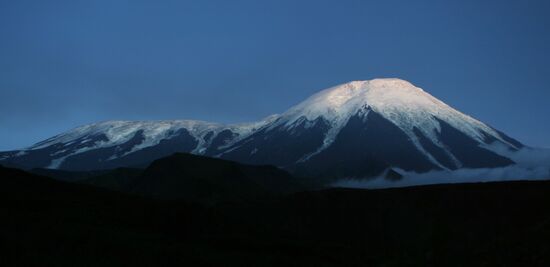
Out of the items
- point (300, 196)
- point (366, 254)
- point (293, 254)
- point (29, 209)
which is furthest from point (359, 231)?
point (29, 209)

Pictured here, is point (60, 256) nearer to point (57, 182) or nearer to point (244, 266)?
point (244, 266)

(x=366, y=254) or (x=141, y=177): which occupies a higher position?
(x=141, y=177)

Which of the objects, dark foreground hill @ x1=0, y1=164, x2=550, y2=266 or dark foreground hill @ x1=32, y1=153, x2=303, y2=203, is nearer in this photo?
dark foreground hill @ x1=0, y1=164, x2=550, y2=266

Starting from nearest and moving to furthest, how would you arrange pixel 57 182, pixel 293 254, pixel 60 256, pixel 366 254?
pixel 60 256, pixel 293 254, pixel 366 254, pixel 57 182

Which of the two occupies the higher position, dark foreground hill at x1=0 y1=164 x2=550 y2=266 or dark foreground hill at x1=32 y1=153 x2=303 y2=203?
dark foreground hill at x1=32 y1=153 x2=303 y2=203

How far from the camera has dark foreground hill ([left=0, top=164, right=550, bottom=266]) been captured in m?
56.5

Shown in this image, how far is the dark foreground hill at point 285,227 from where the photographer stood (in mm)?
56500

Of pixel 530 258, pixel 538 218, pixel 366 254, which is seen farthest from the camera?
pixel 538 218

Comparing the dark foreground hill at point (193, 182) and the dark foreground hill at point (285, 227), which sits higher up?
the dark foreground hill at point (193, 182)

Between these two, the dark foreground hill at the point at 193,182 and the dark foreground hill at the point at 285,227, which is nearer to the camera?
the dark foreground hill at the point at 285,227

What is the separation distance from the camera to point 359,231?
Result: 4537 inches

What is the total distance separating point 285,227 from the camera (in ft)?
389

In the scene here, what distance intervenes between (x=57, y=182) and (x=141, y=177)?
82.8 m

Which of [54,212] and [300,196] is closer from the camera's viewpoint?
A: [54,212]
